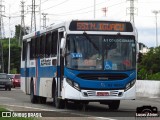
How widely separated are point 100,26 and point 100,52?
109 cm

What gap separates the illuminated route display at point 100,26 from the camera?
69.1 ft

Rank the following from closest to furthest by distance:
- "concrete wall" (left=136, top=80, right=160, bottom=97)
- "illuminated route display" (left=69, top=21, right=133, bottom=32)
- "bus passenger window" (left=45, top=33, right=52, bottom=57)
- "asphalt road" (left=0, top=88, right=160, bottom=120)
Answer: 1. "asphalt road" (left=0, top=88, right=160, bottom=120)
2. "illuminated route display" (left=69, top=21, right=133, bottom=32)
3. "bus passenger window" (left=45, top=33, right=52, bottom=57)
4. "concrete wall" (left=136, top=80, right=160, bottom=97)

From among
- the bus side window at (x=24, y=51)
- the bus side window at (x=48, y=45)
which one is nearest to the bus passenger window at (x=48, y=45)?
the bus side window at (x=48, y=45)

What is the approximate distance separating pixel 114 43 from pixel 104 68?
102cm

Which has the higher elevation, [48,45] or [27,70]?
[48,45]

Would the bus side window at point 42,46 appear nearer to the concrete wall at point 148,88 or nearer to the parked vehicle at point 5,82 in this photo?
the concrete wall at point 148,88

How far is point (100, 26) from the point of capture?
21203 mm

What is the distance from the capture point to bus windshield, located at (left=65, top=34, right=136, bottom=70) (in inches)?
809

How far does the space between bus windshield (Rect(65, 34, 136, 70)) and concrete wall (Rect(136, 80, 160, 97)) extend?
17269 mm

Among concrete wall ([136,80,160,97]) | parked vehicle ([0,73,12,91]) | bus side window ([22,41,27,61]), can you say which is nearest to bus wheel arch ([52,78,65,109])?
bus side window ([22,41,27,61])

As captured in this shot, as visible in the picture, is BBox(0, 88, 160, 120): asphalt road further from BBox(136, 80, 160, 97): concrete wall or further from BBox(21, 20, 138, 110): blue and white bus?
BBox(136, 80, 160, 97): concrete wall

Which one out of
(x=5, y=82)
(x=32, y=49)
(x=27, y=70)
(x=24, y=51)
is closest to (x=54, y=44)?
(x=32, y=49)

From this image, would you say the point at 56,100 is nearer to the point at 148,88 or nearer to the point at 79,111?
the point at 79,111

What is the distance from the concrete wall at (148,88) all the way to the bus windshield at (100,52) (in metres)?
17.3
